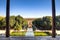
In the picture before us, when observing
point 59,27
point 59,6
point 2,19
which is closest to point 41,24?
point 59,27

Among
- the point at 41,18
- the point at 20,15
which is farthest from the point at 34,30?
the point at 20,15

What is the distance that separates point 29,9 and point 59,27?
184cm

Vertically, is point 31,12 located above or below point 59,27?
above

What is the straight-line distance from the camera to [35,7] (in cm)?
582

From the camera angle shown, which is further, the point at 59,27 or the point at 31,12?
the point at 31,12

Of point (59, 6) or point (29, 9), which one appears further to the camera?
point (29, 9)

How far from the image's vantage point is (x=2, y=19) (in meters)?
5.09

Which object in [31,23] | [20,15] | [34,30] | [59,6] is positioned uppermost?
[59,6]

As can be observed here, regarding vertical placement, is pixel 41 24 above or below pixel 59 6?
below

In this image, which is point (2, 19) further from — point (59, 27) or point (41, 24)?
point (59, 27)

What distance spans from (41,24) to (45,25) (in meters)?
0.21

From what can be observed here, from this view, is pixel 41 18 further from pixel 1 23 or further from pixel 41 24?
pixel 1 23

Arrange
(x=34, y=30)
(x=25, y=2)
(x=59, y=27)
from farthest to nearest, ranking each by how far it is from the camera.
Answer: (x=25, y=2) < (x=34, y=30) < (x=59, y=27)

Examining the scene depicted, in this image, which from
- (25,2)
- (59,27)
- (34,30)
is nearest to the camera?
(59,27)
